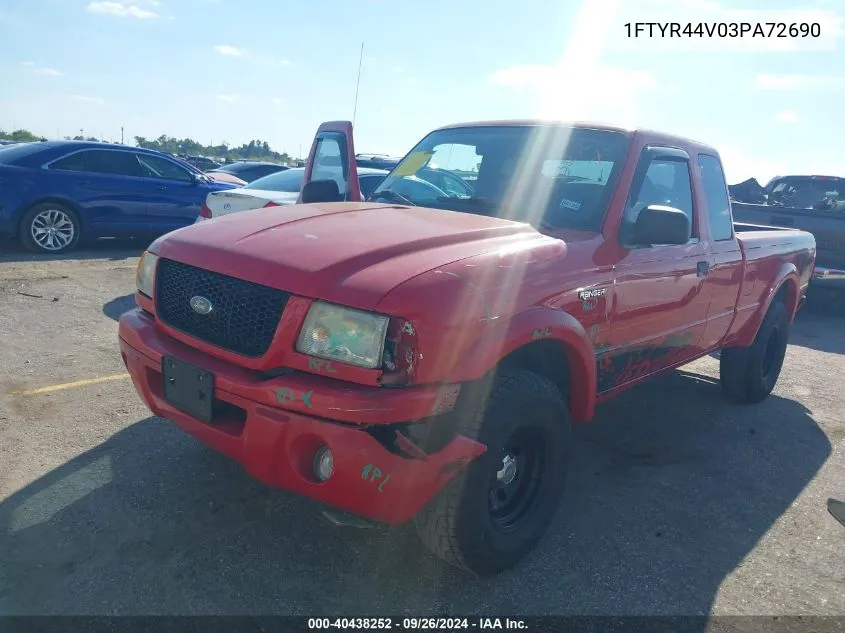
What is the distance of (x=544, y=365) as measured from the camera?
3.09 meters

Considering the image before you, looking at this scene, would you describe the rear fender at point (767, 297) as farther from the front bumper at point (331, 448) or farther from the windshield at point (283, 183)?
the windshield at point (283, 183)

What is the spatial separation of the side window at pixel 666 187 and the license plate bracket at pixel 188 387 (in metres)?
2.22

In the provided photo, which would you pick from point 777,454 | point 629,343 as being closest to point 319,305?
point 629,343

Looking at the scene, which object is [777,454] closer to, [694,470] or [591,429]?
[694,470]

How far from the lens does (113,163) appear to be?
9.54 meters

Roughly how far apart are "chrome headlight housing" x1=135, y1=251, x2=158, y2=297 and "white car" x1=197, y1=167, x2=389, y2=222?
3881 mm

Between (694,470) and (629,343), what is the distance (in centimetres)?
112


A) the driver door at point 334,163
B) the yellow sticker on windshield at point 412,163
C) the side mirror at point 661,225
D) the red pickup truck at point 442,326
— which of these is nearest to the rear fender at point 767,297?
the red pickup truck at point 442,326

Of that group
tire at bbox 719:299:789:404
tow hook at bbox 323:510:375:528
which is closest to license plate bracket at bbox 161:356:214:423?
tow hook at bbox 323:510:375:528

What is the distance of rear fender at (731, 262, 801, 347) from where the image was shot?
5012 mm

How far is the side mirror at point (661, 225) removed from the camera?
3174 mm

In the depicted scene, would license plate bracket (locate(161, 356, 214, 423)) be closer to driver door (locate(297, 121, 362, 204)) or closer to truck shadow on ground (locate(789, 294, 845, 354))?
driver door (locate(297, 121, 362, 204))

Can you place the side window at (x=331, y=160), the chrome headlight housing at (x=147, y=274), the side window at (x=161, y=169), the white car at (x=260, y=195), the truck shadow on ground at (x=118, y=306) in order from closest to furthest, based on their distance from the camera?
the chrome headlight housing at (x=147, y=274)
the side window at (x=331, y=160)
the truck shadow on ground at (x=118, y=306)
the white car at (x=260, y=195)
the side window at (x=161, y=169)

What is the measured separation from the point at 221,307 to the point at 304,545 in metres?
1.09
